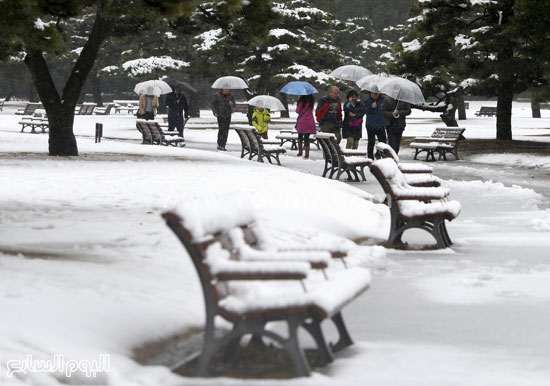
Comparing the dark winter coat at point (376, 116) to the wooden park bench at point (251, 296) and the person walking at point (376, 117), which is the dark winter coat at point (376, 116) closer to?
the person walking at point (376, 117)

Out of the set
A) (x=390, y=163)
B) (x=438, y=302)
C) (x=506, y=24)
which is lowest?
(x=438, y=302)

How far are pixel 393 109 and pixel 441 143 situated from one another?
5.49 m

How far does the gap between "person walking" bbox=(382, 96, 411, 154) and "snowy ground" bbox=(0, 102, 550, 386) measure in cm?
511

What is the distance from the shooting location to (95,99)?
68938 mm

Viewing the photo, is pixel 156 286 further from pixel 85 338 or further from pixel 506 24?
pixel 506 24

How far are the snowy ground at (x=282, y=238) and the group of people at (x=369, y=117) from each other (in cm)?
475

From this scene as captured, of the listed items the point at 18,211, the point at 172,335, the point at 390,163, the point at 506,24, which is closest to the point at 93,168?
the point at 18,211

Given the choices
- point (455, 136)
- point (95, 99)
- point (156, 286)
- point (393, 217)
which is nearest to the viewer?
point (156, 286)

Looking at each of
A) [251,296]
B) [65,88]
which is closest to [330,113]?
[65,88]

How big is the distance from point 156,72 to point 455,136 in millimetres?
25147

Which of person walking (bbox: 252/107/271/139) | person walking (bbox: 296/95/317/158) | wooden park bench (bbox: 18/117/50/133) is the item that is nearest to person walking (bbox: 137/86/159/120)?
person walking (bbox: 252/107/271/139)

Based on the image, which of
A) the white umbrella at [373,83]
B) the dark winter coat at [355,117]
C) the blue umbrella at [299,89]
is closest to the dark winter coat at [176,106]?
A: the blue umbrella at [299,89]

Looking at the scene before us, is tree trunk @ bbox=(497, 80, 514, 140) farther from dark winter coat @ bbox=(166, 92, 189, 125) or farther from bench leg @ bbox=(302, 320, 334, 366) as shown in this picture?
bench leg @ bbox=(302, 320, 334, 366)

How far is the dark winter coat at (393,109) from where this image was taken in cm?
2088
